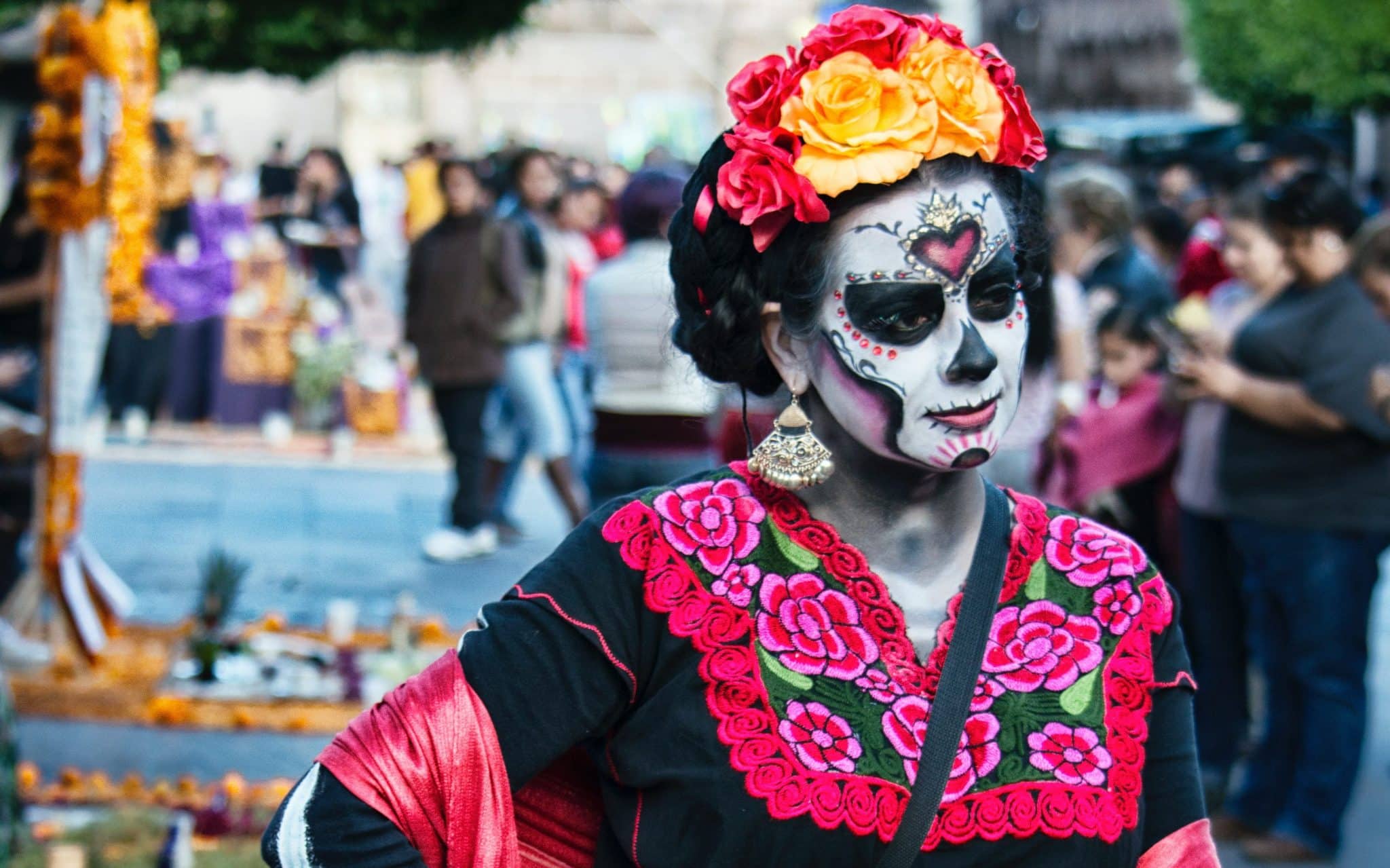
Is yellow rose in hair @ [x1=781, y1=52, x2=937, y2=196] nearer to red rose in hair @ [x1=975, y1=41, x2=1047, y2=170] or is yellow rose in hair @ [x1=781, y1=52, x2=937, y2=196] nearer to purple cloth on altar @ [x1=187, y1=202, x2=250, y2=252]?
red rose in hair @ [x1=975, y1=41, x2=1047, y2=170]

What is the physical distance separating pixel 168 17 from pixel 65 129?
168 cm

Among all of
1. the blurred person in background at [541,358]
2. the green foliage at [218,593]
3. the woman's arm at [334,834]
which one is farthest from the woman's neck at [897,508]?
the blurred person in background at [541,358]

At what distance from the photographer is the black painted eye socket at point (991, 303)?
2.10 m

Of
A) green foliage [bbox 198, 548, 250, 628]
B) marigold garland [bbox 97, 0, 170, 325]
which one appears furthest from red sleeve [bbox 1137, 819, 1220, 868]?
marigold garland [bbox 97, 0, 170, 325]

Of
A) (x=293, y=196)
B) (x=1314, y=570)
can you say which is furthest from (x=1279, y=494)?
(x=293, y=196)

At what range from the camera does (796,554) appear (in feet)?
6.92

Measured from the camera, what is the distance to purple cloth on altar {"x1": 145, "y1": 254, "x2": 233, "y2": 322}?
12570mm

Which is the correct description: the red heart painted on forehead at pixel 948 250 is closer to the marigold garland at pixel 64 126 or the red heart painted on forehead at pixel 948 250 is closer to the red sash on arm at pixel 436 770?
the red sash on arm at pixel 436 770

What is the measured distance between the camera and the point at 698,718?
2.01m

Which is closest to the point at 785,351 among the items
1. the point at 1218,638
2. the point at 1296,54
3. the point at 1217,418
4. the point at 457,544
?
the point at 1217,418

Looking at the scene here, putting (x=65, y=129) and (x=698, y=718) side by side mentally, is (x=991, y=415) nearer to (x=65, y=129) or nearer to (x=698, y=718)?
(x=698, y=718)

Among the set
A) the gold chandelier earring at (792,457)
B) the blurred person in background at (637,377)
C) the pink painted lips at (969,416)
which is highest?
the pink painted lips at (969,416)

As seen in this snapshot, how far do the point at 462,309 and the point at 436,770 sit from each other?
22.7 ft

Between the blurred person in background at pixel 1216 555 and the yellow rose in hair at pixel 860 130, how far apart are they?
3.49 m
